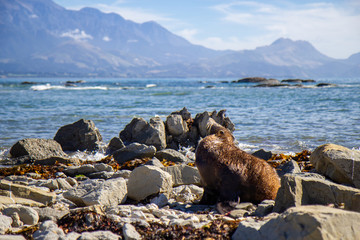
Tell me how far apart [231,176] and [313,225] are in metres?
2.07

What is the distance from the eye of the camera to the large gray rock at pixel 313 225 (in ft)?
11.0

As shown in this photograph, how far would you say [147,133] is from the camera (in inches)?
462

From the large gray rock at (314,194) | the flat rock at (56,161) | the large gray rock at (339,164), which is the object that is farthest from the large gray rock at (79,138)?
the large gray rock at (314,194)

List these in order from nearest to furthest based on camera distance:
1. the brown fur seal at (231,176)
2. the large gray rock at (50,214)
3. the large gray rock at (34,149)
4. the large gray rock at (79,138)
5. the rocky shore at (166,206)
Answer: the rocky shore at (166,206)
the large gray rock at (50,214)
the brown fur seal at (231,176)
the large gray rock at (34,149)
the large gray rock at (79,138)

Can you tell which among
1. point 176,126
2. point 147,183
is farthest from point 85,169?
point 176,126

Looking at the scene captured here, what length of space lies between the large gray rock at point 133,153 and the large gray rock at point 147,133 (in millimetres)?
1525

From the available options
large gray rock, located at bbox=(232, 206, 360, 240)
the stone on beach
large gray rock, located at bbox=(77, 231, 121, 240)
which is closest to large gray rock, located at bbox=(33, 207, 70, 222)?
large gray rock, located at bbox=(77, 231, 121, 240)

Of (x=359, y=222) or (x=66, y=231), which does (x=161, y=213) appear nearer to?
(x=66, y=231)

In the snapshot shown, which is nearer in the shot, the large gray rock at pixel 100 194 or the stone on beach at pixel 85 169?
the large gray rock at pixel 100 194

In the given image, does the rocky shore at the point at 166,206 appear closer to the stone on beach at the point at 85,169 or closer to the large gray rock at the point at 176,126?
the stone on beach at the point at 85,169

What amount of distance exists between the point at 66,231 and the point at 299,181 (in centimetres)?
287

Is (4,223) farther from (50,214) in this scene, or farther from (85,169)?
(85,169)

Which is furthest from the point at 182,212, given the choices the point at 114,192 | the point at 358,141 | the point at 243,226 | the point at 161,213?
the point at 358,141

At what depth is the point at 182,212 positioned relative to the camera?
5.27 metres
